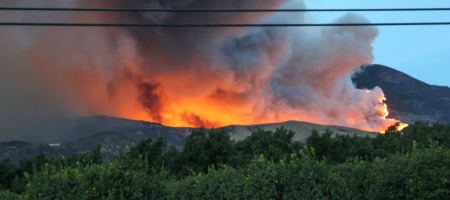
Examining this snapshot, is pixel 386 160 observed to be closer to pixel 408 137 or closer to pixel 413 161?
pixel 413 161

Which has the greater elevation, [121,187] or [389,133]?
[389,133]

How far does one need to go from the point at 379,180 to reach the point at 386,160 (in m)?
1.72

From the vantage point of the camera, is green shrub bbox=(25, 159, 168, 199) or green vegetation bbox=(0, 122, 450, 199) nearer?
green shrub bbox=(25, 159, 168, 199)

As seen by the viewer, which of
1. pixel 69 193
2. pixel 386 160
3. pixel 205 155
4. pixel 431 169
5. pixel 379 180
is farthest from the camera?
pixel 205 155

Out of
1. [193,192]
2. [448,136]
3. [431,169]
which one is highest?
[448,136]

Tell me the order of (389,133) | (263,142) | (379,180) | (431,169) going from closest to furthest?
1. (431,169)
2. (379,180)
3. (263,142)
4. (389,133)

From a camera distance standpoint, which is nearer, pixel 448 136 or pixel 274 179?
pixel 274 179

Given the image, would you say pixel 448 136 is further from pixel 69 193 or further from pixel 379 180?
pixel 69 193

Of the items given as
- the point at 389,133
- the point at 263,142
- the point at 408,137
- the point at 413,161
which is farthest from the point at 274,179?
the point at 389,133

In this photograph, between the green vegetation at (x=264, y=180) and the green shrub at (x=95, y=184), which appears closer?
the green shrub at (x=95, y=184)

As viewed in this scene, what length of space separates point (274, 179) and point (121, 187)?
5.61 metres

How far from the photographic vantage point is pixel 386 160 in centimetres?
1423

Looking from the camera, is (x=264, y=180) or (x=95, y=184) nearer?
(x=95, y=184)

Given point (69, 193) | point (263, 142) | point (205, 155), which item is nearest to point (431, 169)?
point (69, 193)
